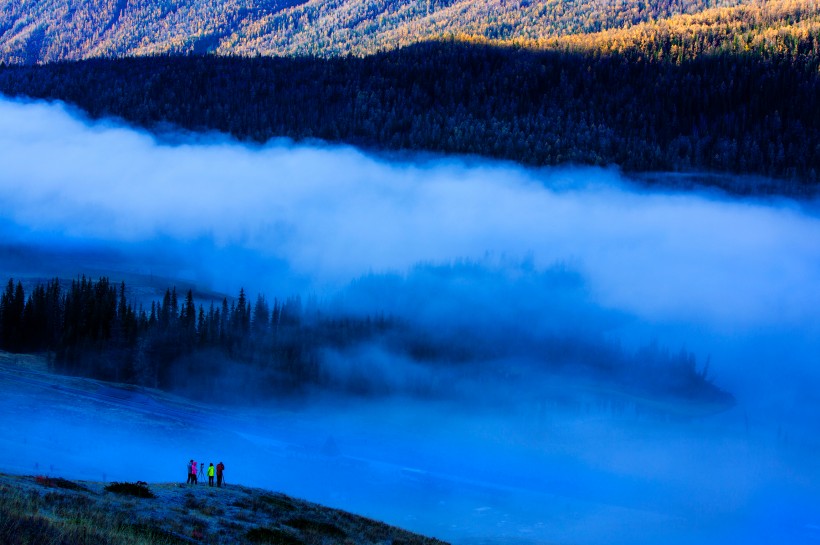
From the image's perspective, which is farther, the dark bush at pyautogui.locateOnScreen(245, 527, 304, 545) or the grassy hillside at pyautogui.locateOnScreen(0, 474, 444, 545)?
the dark bush at pyautogui.locateOnScreen(245, 527, 304, 545)

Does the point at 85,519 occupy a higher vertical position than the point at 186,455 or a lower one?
higher

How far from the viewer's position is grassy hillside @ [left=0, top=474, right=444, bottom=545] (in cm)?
4347

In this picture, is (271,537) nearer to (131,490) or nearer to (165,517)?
(165,517)

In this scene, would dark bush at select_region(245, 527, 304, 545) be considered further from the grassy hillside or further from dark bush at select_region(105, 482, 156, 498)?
dark bush at select_region(105, 482, 156, 498)

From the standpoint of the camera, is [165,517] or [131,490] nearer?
[165,517]

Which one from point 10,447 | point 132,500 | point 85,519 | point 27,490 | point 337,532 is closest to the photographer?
point 85,519

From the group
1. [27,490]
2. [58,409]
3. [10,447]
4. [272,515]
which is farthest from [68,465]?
[27,490]

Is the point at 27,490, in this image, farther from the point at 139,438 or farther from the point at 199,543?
the point at 139,438

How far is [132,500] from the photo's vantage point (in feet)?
209

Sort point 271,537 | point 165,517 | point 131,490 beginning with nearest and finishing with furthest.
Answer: point 165,517 → point 271,537 → point 131,490

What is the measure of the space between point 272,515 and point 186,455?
125m

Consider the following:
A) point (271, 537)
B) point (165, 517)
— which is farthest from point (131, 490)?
point (271, 537)

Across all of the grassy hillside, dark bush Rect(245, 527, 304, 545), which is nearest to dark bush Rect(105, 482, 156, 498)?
the grassy hillside

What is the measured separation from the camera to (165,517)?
2344 inches
